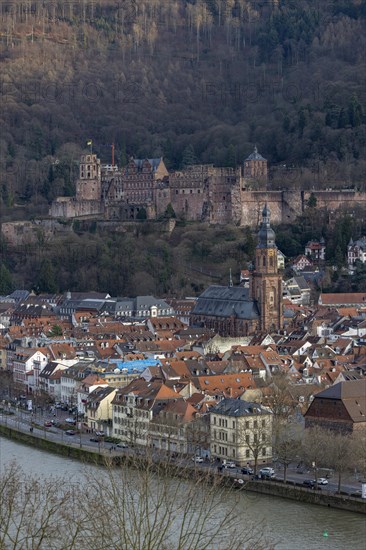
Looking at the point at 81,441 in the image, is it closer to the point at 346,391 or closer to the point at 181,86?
the point at 346,391

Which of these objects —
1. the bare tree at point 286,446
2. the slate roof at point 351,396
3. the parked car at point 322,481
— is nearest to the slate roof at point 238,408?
the bare tree at point 286,446

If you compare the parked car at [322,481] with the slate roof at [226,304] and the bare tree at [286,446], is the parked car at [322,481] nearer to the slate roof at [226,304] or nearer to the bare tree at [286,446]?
the bare tree at [286,446]

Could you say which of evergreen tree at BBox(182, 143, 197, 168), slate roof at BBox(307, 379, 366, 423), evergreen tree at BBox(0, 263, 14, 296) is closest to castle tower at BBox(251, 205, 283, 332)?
evergreen tree at BBox(0, 263, 14, 296)

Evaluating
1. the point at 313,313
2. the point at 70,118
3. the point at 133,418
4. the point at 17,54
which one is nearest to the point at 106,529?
the point at 133,418

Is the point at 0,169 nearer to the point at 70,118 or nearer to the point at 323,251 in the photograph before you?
the point at 70,118

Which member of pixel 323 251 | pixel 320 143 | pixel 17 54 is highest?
pixel 17 54
